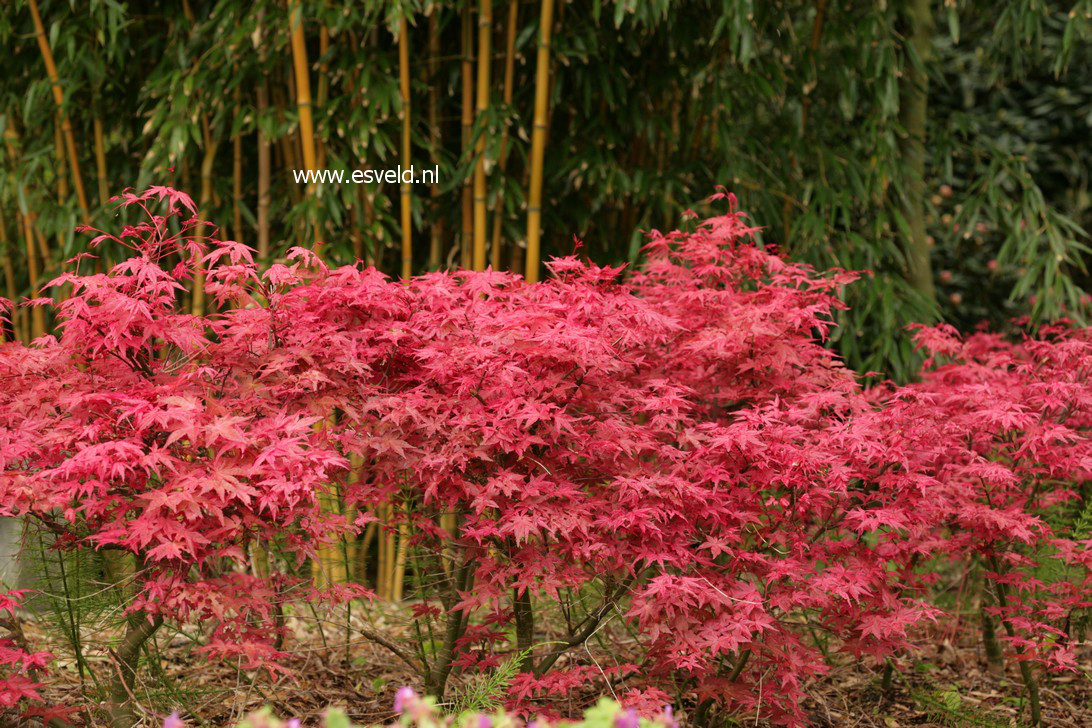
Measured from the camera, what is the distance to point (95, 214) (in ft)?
11.0

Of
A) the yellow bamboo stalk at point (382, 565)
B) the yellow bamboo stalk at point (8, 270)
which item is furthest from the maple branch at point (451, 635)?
the yellow bamboo stalk at point (8, 270)

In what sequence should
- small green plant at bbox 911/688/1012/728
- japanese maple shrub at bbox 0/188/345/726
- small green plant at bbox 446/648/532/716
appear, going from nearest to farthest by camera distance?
japanese maple shrub at bbox 0/188/345/726 < small green plant at bbox 446/648/532/716 < small green plant at bbox 911/688/1012/728

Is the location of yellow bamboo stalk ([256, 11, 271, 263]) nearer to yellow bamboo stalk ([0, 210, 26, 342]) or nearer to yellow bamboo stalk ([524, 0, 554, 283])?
yellow bamboo stalk ([524, 0, 554, 283])

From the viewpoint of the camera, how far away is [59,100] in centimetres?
332

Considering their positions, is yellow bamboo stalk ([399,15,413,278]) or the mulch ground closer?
the mulch ground

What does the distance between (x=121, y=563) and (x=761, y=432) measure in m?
1.34

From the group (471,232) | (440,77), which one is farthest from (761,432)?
(440,77)

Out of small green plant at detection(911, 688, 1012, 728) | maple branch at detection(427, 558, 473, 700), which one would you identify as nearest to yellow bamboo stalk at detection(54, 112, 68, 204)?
maple branch at detection(427, 558, 473, 700)

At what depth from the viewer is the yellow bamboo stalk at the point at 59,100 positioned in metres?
3.29

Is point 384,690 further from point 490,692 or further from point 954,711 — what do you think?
point 954,711

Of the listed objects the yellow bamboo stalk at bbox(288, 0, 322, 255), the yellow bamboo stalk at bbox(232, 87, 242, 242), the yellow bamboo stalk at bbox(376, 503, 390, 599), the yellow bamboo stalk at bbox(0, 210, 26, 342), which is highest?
the yellow bamboo stalk at bbox(288, 0, 322, 255)

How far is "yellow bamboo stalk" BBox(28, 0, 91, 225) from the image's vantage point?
3289mm

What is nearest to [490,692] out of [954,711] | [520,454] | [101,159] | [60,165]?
[520,454]

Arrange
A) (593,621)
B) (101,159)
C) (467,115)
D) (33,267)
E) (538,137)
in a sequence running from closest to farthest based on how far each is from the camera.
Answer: (593,621)
(538,137)
(467,115)
(101,159)
(33,267)
